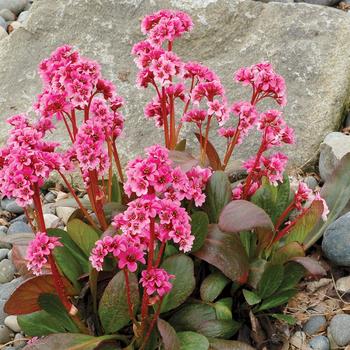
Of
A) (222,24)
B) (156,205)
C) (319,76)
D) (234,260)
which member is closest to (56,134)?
(222,24)

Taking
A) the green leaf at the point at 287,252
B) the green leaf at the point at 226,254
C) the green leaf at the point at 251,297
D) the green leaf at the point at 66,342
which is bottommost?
the green leaf at the point at 66,342

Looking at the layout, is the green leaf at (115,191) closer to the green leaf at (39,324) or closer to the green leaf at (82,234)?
the green leaf at (82,234)

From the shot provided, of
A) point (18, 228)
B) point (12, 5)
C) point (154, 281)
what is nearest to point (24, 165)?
point (154, 281)

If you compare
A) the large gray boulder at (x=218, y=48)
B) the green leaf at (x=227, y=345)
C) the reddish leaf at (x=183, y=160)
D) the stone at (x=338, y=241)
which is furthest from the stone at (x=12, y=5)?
the green leaf at (x=227, y=345)

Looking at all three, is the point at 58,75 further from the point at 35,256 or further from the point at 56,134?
the point at 56,134

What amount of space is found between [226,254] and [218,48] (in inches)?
82.6

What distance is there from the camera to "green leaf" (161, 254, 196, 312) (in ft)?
8.34

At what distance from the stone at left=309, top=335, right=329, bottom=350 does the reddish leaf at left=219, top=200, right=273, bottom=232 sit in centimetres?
63

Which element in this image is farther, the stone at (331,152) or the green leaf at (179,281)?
the stone at (331,152)

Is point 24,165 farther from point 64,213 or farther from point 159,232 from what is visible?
point 64,213

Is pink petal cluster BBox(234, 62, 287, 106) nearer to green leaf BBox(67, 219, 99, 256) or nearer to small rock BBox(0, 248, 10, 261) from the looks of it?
green leaf BBox(67, 219, 99, 256)

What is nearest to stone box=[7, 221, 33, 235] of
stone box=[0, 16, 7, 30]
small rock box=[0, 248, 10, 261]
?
small rock box=[0, 248, 10, 261]

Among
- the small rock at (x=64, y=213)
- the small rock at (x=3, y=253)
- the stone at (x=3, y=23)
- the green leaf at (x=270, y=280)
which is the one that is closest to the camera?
the green leaf at (x=270, y=280)

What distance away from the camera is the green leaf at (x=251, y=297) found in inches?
101
